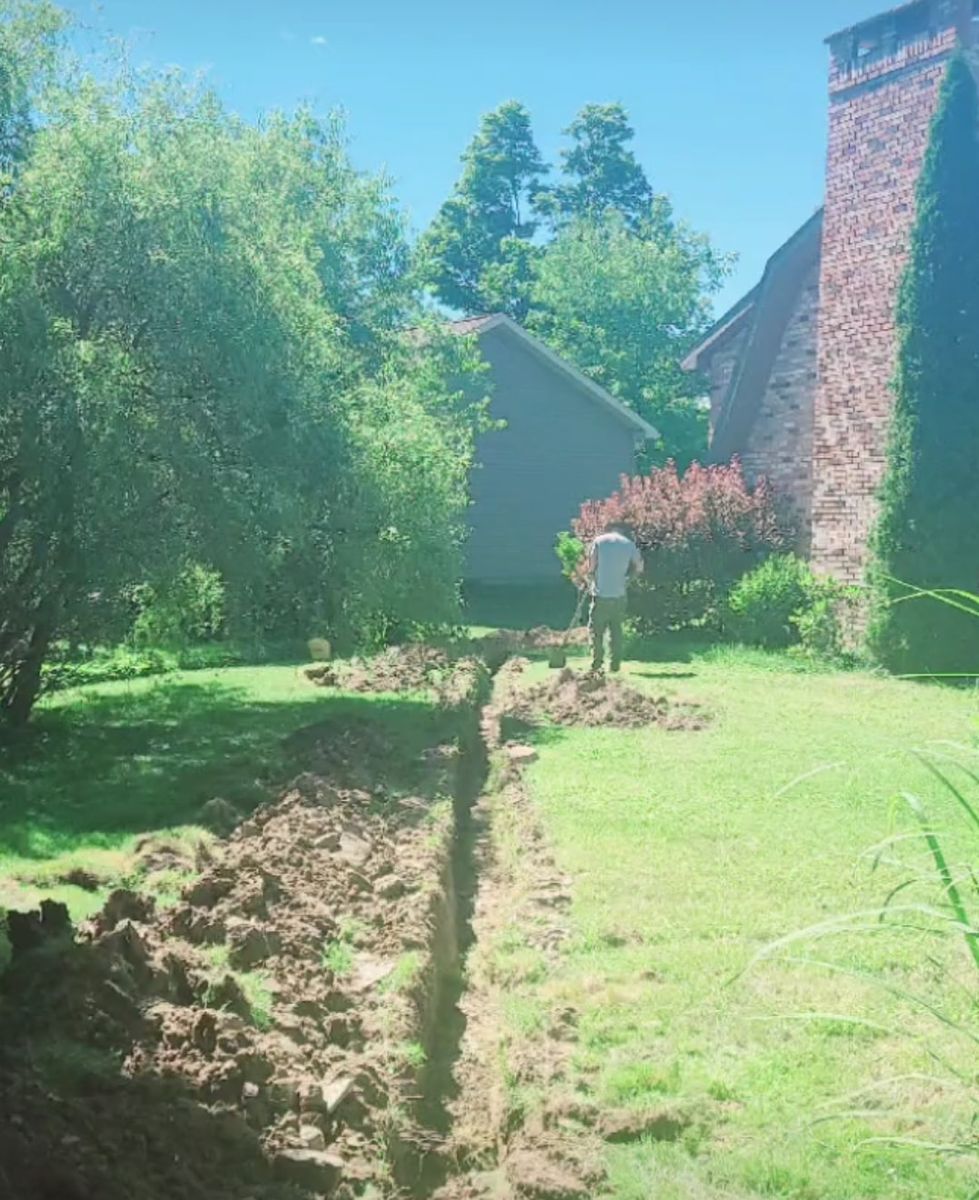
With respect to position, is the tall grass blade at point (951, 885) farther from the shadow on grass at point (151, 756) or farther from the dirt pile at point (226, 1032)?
the shadow on grass at point (151, 756)

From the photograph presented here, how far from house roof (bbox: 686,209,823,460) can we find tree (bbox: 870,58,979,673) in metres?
4.33

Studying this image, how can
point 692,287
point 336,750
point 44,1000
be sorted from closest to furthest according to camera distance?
point 44,1000
point 336,750
point 692,287

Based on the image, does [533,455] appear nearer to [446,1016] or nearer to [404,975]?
[446,1016]

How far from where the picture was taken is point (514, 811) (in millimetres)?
8703

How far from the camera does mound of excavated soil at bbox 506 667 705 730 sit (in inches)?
480

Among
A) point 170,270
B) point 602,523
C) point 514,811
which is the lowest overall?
point 514,811

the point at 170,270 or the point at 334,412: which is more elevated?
the point at 170,270

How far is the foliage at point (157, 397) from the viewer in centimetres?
904

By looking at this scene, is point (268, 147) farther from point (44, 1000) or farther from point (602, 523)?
point (44, 1000)

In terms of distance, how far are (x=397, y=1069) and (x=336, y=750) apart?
18.0 ft

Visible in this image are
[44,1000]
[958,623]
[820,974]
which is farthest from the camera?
[958,623]

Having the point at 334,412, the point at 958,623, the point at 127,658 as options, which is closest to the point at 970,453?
the point at 958,623

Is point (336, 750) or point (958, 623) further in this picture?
point (958, 623)

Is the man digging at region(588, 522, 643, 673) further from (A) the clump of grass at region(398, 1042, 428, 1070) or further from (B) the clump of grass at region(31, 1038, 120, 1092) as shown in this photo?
→ (B) the clump of grass at region(31, 1038, 120, 1092)
